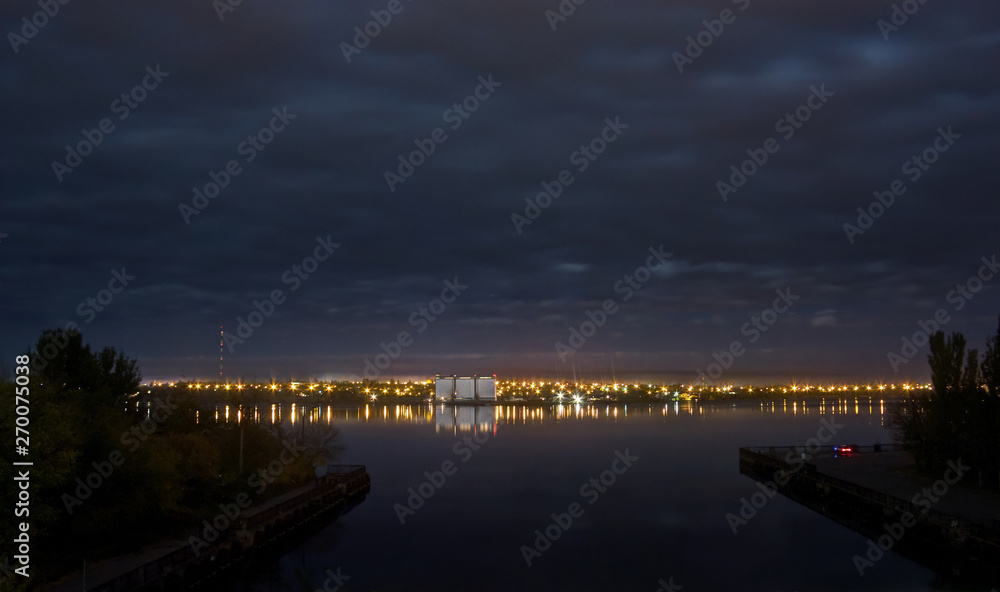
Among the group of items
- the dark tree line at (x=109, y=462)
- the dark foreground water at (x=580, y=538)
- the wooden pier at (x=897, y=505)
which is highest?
the dark tree line at (x=109, y=462)

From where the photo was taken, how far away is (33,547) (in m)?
22.7

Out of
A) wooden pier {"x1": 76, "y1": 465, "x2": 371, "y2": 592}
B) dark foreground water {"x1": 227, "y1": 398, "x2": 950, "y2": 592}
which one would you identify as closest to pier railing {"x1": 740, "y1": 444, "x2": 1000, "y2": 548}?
dark foreground water {"x1": 227, "y1": 398, "x2": 950, "y2": 592}

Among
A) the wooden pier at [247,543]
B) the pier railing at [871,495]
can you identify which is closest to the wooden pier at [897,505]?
the pier railing at [871,495]

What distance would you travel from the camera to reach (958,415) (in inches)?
1585

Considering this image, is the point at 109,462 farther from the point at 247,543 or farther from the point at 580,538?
the point at 580,538

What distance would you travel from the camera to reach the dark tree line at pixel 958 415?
37375 mm

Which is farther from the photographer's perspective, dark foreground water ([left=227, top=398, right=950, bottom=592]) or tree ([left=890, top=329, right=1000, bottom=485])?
tree ([left=890, top=329, right=1000, bottom=485])

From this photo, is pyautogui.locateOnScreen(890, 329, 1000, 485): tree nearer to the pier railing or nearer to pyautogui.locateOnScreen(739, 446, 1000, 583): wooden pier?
pyautogui.locateOnScreen(739, 446, 1000, 583): wooden pier

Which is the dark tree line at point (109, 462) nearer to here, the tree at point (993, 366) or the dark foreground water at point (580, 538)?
the dark foreground water at point (580, 538)

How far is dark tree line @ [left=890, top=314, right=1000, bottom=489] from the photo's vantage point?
3738cm

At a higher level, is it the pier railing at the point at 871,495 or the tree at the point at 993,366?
the tree at the point at 993,366

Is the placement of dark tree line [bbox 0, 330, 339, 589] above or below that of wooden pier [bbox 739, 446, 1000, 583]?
above

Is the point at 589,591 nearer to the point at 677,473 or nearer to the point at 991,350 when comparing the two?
the point at 991,350

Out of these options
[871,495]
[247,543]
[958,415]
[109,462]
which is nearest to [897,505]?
[871,495]
